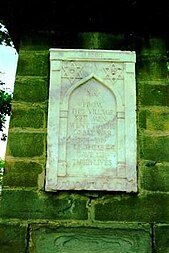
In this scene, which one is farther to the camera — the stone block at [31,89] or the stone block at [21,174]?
the stone block at [31,89]

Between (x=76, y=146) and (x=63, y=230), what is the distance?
602 mm

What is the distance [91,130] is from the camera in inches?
114

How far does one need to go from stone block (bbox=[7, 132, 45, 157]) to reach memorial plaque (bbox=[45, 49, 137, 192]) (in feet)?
0.25

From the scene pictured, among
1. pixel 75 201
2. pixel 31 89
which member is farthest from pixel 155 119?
pixel 31 89

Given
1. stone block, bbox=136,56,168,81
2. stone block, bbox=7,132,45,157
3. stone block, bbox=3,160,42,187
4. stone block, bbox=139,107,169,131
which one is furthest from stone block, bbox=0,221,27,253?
stone block, bbox=136,56,168,81

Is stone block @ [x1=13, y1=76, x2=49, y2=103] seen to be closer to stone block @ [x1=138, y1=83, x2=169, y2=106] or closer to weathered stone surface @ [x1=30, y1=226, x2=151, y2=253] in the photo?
stone block @ [x1=138, y1=83, x2=169, y2=106]

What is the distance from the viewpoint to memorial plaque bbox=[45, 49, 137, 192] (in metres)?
2.77

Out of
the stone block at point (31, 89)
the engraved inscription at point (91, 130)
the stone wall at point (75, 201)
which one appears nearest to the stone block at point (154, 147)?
the stone wall at point (75, 201)

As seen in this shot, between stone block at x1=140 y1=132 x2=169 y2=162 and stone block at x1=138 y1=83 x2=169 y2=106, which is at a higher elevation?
stone block at x1=138 y1=83 x2=169 y2=106

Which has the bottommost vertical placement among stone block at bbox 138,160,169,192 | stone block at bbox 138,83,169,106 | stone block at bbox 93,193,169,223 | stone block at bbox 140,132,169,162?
stone block at bbox 93,193,169,223

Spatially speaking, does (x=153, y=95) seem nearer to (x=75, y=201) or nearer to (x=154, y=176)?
(x=154, y=176)

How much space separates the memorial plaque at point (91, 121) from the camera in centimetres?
277

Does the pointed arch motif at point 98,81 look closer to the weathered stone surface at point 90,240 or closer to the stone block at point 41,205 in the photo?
the stone block at point 41,205

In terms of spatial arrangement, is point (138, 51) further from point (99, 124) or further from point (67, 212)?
point (67, 212)
